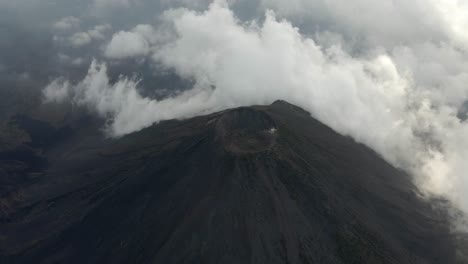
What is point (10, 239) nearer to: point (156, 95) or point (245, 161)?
point (245, 161)

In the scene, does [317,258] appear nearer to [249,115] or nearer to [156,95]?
[249,115]

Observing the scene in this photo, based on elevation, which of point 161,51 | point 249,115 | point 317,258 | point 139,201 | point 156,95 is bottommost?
point 317,258

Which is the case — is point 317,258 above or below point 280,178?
below

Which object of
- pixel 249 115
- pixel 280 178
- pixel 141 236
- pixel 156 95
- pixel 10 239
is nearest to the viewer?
pixel 141 236

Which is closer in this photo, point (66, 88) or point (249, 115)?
point (249, 115)

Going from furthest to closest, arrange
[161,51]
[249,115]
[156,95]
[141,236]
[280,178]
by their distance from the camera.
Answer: [161,51] → [156,95] → [249,115] → [280,178] → [141,236]

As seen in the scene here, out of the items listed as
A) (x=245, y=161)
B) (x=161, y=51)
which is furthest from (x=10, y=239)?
(x=161, y=51)

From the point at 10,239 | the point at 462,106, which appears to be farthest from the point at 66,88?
the point at 462,106
